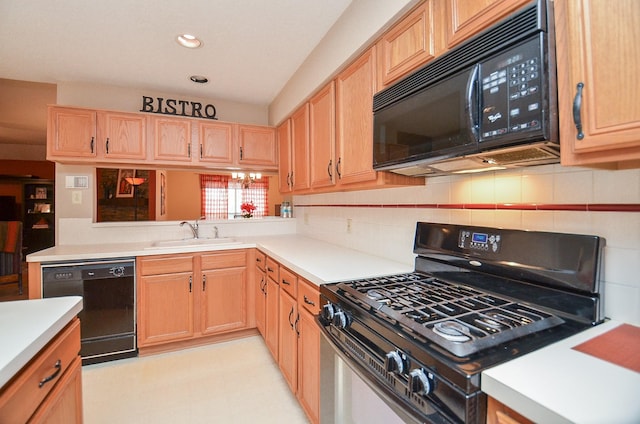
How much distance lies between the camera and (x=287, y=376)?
1.95m

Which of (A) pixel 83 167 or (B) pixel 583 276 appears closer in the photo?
(B) pixel 583 276

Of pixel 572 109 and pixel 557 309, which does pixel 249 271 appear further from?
pixel 572 109

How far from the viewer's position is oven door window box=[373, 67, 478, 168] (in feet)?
3.27

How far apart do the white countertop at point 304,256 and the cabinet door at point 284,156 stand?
1.99 ft

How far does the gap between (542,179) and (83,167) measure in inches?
138

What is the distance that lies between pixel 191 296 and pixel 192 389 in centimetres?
77

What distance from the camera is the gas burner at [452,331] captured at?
78 cm

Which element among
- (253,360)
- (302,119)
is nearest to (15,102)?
(302,119)

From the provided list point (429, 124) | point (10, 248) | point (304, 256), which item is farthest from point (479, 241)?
point (10, 248)

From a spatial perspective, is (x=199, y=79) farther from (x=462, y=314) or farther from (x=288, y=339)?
(x=462, y=314)

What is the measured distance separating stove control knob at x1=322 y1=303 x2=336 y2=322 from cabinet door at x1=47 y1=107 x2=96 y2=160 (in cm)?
254

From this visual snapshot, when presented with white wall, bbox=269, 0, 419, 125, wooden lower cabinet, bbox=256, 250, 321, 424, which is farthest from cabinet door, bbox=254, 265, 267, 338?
white wall, bbox=269, 0, 419, 125

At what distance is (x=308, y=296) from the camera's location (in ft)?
5.24

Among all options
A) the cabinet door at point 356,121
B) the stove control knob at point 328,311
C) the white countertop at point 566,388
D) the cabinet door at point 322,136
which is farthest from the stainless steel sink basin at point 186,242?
the white countertop at point 566,388
